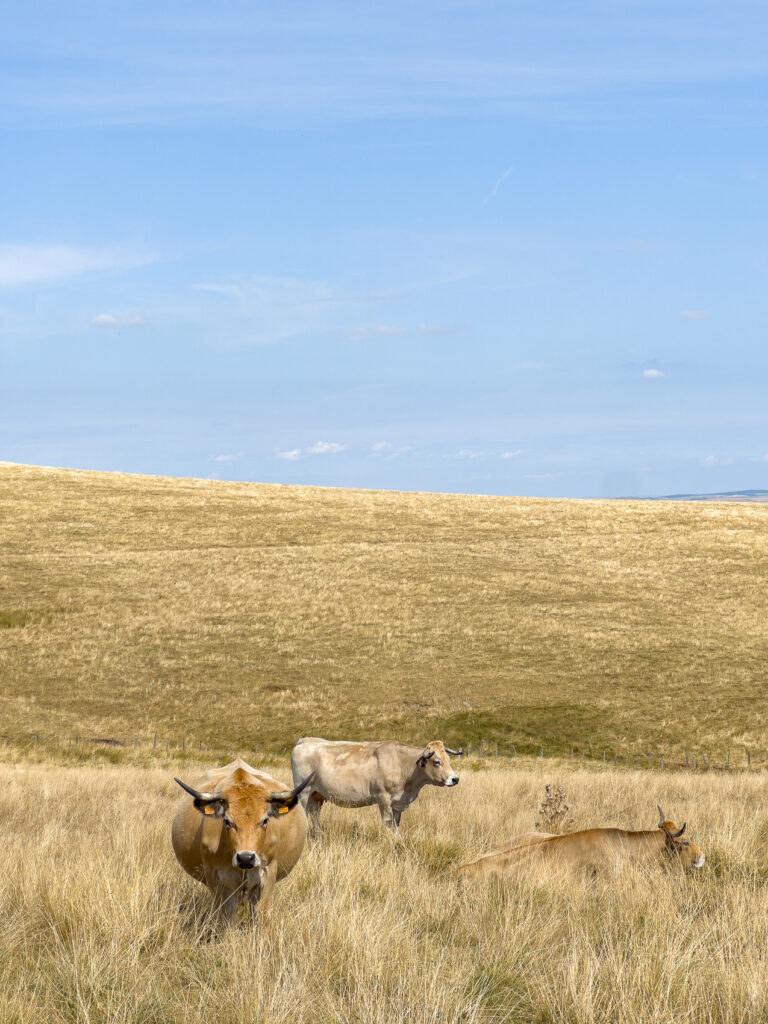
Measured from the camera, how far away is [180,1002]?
5.61 metres

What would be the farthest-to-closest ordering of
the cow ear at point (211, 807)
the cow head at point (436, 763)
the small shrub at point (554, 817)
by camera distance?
the cow head at point (436, 763), the small shrub at point (554, 817), the cow ear at point (211, 807)

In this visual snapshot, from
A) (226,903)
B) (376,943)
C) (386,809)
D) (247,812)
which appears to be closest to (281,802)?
(247,812)

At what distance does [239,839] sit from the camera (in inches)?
269

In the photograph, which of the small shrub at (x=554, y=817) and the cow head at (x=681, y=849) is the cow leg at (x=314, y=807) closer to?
the small shrub at (x=554, y=817)

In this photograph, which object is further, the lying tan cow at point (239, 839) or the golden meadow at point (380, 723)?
the lying tan cow at point (239, 839)

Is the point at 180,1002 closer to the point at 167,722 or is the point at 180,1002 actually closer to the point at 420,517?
the point at 167,722

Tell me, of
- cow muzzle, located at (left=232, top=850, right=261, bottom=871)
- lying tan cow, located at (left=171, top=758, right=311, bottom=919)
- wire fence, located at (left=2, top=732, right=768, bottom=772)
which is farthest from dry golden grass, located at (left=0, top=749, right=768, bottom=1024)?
wire fence, located at (left=2, top=732, right=768, bottom=772)

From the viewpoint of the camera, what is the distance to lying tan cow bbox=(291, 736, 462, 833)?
13.9 m

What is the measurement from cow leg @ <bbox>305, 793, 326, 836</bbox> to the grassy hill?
626 inches

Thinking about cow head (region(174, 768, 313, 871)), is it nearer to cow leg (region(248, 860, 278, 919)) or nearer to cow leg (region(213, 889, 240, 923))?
cow leg (region(248, 860, 278, 919))

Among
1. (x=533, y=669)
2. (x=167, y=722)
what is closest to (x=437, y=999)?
(x=167, y=722)

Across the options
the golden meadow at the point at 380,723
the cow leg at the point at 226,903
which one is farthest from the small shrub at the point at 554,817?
the cow leg at the point at 226,903

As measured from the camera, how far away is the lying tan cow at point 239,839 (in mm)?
6902

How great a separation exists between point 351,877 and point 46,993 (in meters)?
3.21
